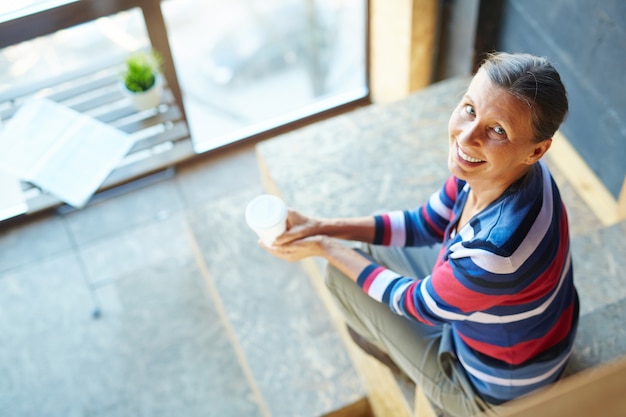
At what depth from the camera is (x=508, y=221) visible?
49.8 inches

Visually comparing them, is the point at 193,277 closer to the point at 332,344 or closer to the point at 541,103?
the point at 332,344

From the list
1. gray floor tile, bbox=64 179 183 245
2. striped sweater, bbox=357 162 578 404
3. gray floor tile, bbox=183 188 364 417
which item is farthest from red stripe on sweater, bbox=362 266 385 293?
gray floor tile, bbox=64 179 183 245

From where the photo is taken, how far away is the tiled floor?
2.17 metres

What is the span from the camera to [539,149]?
1.24 meters

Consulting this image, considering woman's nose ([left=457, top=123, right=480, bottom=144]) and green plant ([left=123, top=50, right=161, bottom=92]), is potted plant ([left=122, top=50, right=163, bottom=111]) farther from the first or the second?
woman's nose ([left=457, top=123, right=480, bottom=144])

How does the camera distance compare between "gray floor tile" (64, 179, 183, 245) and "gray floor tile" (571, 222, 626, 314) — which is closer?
"gray floor tile" (571, 222, 626, 314)

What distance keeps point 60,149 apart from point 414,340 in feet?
4.16

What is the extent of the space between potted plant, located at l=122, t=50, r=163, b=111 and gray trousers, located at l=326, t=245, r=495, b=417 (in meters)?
1.15

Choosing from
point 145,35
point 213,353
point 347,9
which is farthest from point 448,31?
point 213,353

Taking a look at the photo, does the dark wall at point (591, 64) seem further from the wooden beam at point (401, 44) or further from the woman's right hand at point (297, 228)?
the woman's right hand at point (297, 228)

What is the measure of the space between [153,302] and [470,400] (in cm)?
141

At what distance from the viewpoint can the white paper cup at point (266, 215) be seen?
1576 millimetres

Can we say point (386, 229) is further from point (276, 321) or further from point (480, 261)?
point (276, 321)

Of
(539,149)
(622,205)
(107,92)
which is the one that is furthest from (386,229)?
(107,92)
